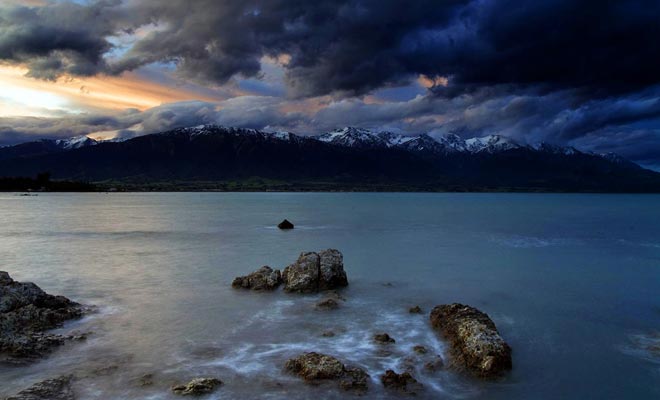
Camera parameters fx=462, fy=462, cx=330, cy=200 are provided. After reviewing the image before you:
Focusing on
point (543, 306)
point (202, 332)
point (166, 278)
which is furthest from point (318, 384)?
point (166, 278)

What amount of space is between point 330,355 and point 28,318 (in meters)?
13.8

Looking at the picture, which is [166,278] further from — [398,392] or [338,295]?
[398,392]

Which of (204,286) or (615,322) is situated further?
(204,286)

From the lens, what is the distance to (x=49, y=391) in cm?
1431

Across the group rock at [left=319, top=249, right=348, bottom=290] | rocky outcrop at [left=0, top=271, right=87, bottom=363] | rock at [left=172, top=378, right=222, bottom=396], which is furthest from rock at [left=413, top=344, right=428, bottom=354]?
rocky outcrop at [left=0, top=271, right=87, bottom=363]

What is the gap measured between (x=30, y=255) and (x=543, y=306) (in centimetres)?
4474

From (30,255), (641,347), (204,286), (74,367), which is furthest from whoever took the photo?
(30,255)

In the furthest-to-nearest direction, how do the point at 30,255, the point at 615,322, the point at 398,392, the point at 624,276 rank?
the point at 30,255
the point at 624,276
the point at 615,322
the point at 398,392

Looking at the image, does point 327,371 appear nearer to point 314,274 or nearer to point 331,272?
point 314,274

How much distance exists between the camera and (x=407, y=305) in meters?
26.2

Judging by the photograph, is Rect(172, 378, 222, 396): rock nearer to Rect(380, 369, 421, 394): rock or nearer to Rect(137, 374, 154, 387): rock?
Rect(137, 374, 154, 387): rock

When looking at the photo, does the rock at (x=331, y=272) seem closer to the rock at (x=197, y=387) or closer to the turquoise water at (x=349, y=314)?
the turquoise water at (x=349, y=314)

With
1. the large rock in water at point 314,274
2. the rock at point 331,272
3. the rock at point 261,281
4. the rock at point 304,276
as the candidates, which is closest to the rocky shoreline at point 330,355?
the rock at point 304,276

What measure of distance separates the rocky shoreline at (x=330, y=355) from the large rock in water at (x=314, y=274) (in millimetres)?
2905
